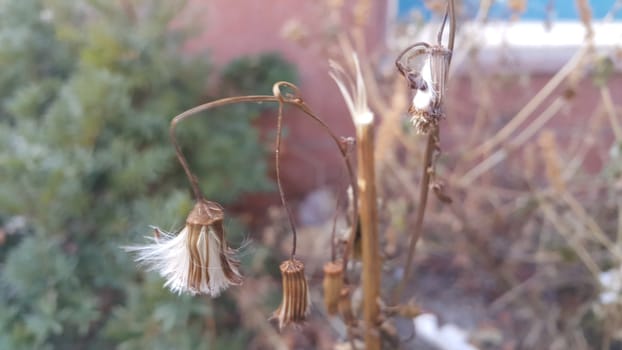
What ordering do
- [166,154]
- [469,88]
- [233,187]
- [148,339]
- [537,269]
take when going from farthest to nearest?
1. [469,88]
2. [537,269]
3. [233,187]
4. [166,154]
5. [148,339]

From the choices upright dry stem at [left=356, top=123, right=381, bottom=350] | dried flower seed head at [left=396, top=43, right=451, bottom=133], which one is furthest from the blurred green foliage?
dried flower seed head at [left=396, top=43, right=451, bottom=133]

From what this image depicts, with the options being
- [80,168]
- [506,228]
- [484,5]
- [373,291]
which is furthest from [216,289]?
[506,228]

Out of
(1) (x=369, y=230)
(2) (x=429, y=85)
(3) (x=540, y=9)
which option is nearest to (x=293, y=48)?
(3) (x=540, y=9)

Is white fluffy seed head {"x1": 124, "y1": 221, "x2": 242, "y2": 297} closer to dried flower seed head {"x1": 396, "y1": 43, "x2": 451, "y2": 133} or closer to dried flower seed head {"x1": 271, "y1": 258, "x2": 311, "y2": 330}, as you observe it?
dried flower seed head {"x1": 271, "y1": 258, "x2": 311, "y2": 330}

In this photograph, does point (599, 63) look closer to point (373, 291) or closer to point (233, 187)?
point (373, 291)

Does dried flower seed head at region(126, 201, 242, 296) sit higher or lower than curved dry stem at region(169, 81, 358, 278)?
lower

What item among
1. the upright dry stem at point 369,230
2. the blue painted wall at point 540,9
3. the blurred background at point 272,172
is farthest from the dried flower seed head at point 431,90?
the blue painted wall at point 540,9
